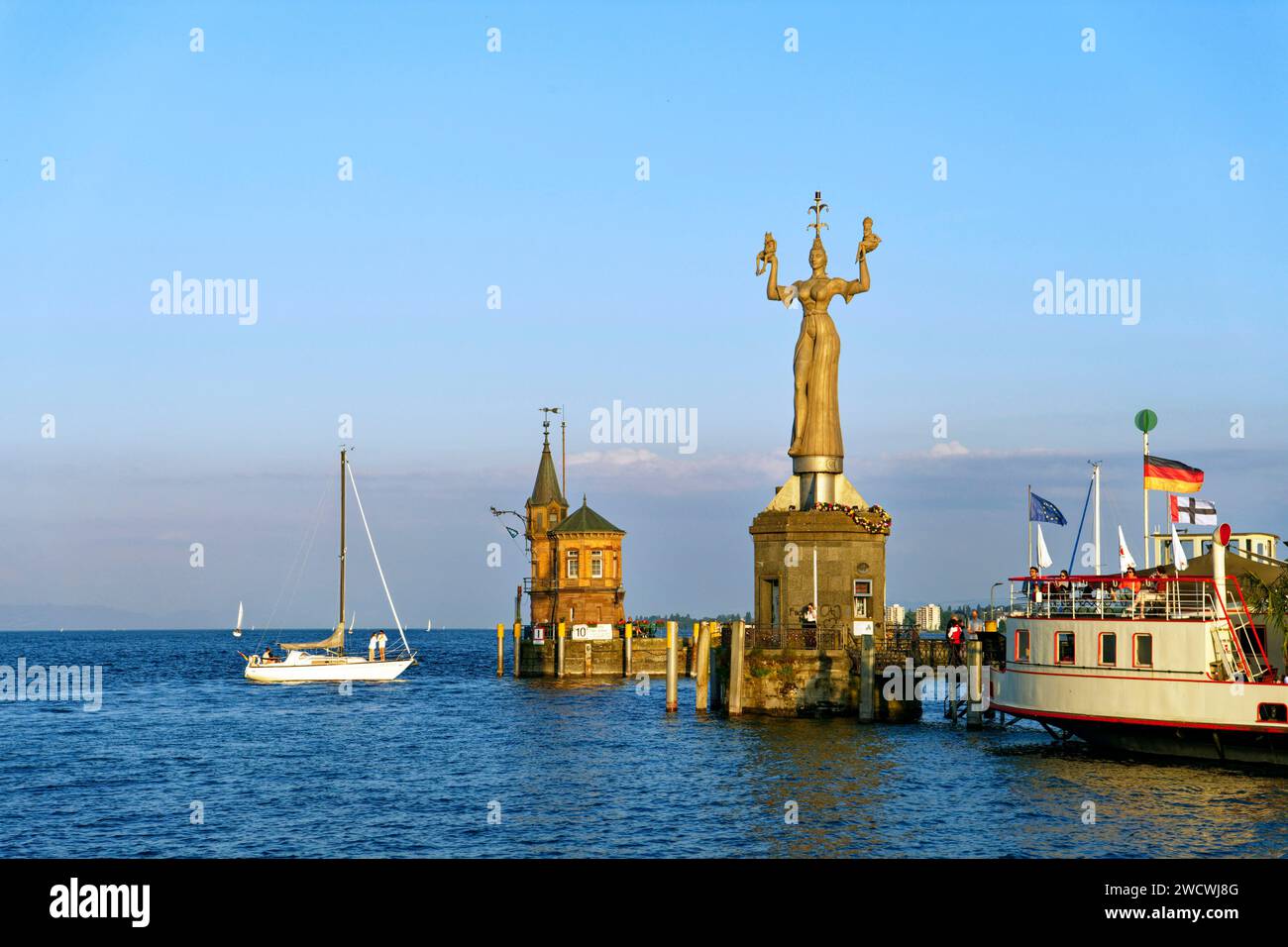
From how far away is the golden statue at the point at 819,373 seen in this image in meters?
53.7

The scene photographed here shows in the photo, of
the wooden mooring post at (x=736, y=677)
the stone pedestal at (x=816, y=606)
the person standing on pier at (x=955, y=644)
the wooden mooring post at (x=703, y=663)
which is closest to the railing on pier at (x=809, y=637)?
the stone pedestal at (x=816, y=606)

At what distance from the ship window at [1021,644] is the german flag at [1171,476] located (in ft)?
20.5

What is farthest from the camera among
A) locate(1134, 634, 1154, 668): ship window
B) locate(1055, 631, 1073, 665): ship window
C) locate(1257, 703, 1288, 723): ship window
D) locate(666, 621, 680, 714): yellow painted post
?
locate(666, 621, 680, 714): yellow painted post

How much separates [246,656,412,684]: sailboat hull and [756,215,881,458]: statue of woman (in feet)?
153

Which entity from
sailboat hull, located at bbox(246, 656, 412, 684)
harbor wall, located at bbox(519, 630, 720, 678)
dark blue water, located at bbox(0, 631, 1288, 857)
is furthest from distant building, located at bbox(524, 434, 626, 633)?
dark blue water, located at bbox(0, 631, 1288, 857)

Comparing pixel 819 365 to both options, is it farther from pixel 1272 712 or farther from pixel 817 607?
pixel 1272 712

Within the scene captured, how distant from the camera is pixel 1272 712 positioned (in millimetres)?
35625

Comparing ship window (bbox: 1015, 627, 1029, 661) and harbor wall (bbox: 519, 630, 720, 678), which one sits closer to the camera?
ship window (bbox: 1015, 627, 1029, 661)

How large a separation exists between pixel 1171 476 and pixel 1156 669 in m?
6.43

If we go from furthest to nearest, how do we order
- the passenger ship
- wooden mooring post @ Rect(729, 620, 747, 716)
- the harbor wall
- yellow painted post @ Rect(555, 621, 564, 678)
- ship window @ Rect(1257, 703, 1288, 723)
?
the harbor wall
yellow painted post @ Rect(555, 621, 564, 678)
wooden mooring post @ Rect(729, 620, 747, 716)
the passenger ship
ship window @ Rect(1257, 703, 1288, 723)

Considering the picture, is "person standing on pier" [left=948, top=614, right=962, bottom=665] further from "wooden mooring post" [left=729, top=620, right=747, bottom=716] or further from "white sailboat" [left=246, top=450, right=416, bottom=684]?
"white sailboat" [left=246, top=450, right=416, bottom=684]

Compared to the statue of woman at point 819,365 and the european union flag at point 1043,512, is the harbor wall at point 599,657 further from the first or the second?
the european union flag at point 1043,512

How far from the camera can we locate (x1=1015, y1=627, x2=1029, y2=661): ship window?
1692 inches
